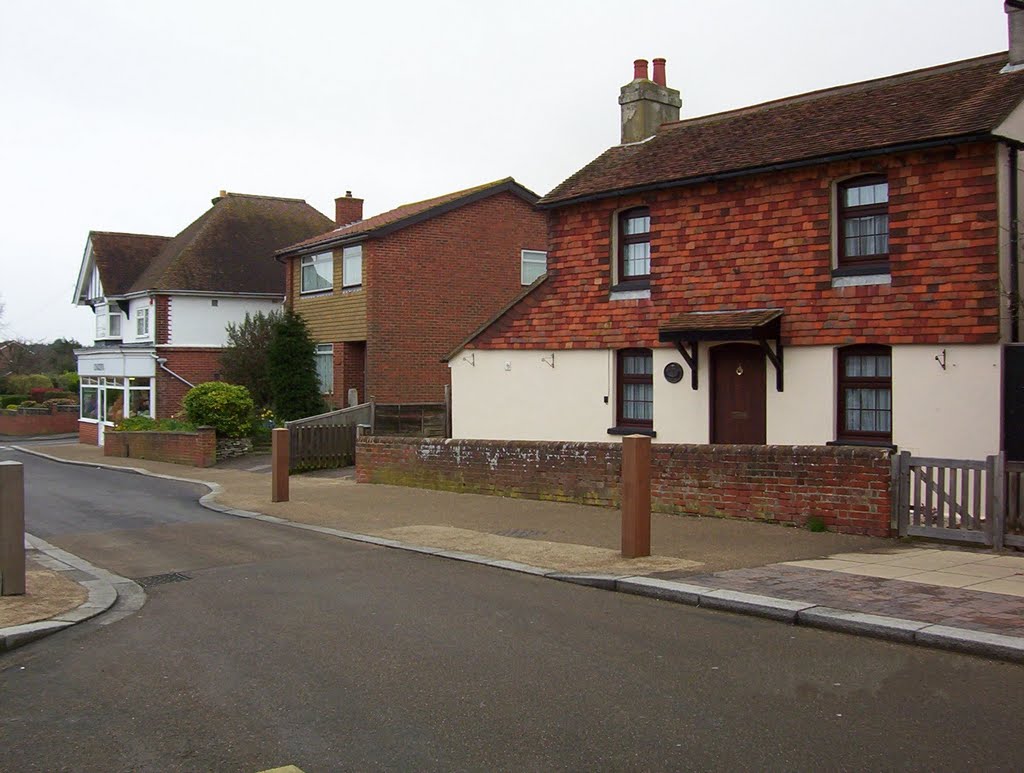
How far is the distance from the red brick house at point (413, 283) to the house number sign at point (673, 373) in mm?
12949

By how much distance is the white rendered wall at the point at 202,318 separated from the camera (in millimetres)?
37969

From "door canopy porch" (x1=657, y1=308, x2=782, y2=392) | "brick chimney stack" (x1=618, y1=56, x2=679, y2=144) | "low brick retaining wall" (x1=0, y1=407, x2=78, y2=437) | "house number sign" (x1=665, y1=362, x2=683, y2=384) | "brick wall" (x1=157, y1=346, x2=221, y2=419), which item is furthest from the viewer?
"low brick retaining wall" (x1=0, y1=407, x2=78, y2=437)

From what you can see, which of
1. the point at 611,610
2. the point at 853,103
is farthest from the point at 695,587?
the point at 853,103

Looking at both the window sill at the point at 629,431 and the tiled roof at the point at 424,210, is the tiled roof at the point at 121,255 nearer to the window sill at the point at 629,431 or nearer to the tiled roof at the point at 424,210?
the tiled roof at the point at 424,210

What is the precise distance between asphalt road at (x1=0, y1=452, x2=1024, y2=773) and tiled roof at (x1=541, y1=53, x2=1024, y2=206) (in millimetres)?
9845

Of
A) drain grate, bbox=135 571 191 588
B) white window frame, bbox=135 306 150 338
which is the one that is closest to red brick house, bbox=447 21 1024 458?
drain grate, bbox=135 571 191 588

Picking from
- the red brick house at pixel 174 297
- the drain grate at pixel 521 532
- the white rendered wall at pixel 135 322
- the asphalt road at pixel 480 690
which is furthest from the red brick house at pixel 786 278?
the white rendered wall at pixel 135 322

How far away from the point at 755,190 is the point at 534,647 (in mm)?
12203

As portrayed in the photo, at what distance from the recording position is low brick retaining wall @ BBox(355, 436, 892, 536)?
12.1m

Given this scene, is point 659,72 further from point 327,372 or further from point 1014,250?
point 327,372

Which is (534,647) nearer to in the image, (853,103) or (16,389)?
(853,103)

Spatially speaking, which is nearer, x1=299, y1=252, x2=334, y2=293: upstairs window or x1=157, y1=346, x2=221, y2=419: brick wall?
x1=299, y1=252, x2=334, y2=293: upstairs window

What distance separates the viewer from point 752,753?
5.14m

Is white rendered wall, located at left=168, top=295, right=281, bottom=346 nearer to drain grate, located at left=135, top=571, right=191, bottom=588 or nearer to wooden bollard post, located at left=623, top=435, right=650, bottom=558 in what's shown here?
drain grate, located at left=135, top=571, right=191, bottom=588
